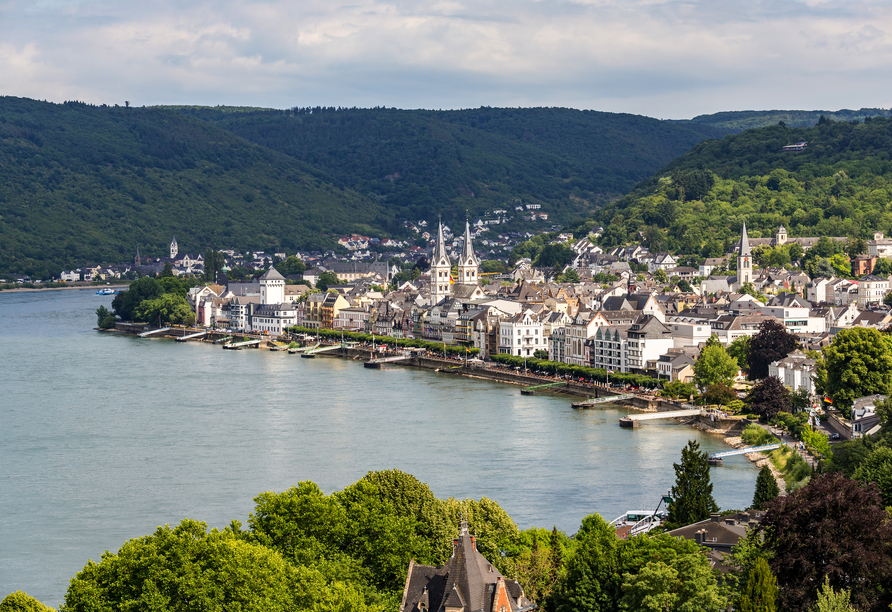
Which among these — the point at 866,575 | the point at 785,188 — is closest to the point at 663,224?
the point at 785,188

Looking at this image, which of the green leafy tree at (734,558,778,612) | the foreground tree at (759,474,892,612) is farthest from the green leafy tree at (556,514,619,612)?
the foreground tree at (759,474,892,612)

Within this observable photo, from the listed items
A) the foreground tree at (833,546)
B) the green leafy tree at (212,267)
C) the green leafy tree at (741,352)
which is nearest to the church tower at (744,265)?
the green leafy tree at (741,352)

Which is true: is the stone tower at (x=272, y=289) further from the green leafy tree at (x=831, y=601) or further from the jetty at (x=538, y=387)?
the green leafy tree at (x=831, y=601)

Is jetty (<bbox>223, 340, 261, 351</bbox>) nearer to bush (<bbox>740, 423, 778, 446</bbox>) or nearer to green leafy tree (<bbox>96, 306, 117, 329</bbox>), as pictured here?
Result: green leafy tree (<bbox>96, 306, 117, 329</bbox>)

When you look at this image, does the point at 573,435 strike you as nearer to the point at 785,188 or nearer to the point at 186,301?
the point at 186,301

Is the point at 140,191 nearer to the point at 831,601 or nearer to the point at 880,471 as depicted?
the point at 880,471

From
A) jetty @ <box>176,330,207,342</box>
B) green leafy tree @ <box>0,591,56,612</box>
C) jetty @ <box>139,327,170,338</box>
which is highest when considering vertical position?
green leafy tree @ <box>0,591,56,612</box>
